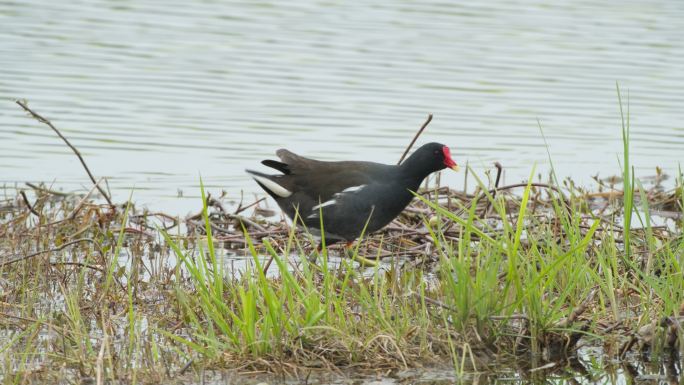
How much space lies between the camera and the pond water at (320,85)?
34.9 feet

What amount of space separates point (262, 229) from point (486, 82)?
22.3 ft

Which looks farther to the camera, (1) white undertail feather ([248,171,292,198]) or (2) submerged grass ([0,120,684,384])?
(1) white undertail feather ([248,171,292,198])

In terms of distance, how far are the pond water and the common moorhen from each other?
6.13 ft

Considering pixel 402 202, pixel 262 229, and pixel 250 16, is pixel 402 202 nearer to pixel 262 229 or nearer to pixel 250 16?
pixel 262 229

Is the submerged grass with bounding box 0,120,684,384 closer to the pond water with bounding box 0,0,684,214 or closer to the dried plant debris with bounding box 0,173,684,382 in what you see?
the dried plant debris with bounding box 0,173,684,382

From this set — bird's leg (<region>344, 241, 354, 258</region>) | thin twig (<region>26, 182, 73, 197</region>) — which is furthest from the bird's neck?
thin twig (<region>26, 182, 73, 197</region>)

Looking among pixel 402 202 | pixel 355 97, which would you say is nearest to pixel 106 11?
pixel 355 97

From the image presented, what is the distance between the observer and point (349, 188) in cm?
693

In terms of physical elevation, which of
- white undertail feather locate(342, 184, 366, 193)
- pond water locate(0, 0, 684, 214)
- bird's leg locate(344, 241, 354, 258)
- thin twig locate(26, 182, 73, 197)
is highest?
pond water locate(0, 0, 684, 214)

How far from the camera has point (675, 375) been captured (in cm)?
498

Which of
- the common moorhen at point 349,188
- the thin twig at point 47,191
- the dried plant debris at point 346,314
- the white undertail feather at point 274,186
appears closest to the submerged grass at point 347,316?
the dried plant debris at point 346,314

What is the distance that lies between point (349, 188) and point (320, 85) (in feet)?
21.8

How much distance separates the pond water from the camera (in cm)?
1065

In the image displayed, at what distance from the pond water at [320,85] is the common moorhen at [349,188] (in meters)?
1.87
